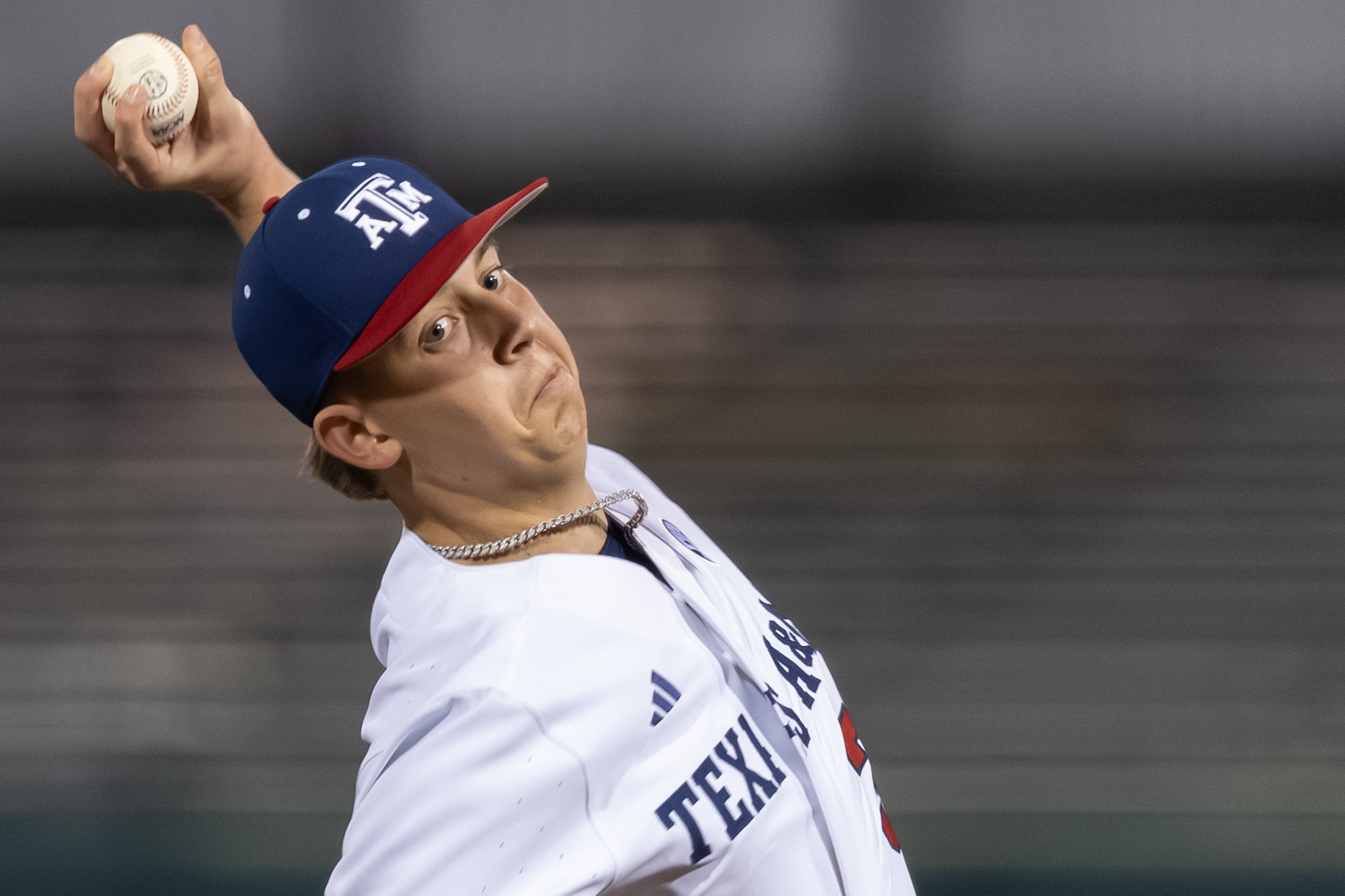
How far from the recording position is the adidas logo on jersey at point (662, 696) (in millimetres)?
1375

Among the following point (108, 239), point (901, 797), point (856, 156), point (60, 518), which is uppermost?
point (856, 156)

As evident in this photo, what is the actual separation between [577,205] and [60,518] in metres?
2.28

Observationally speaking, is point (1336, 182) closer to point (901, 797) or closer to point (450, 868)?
point (901, 797)

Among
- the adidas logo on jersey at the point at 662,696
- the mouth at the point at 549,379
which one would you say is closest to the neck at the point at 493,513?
the mouth at the point at 549,379

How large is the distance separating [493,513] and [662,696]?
34cm

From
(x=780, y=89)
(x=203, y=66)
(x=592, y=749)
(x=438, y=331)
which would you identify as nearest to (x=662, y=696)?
(x=592, y=749)

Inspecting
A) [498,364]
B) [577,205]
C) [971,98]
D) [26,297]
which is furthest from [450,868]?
[26,297]

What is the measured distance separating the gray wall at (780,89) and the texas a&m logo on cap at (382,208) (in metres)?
2.46

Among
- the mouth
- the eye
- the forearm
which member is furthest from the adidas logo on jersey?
the forearm

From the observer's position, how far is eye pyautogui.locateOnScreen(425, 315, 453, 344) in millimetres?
1422

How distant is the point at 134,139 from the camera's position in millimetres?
1582

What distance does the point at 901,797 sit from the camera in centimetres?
411

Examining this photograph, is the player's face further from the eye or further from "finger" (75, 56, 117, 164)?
"finger" (75, 56, 117, 164)

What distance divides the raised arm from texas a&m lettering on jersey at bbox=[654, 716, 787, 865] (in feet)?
3.81
